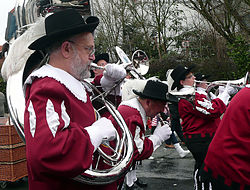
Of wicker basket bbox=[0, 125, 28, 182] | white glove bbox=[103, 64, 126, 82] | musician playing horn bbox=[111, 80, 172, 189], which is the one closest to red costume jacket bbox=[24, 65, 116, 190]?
white glove bbox=[103, 64, 126, 82]

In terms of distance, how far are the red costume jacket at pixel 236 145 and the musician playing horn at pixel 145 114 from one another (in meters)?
0.76

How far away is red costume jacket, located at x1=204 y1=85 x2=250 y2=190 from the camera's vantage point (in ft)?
6.52

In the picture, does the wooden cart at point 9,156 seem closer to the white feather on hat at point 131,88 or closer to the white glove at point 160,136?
the white feather on hat at point 131,88

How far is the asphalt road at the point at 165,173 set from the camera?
15.7 feet

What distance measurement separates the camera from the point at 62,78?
1.73 metres

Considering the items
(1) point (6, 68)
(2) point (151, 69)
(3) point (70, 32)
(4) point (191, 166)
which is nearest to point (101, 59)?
(4) point (191, 166)

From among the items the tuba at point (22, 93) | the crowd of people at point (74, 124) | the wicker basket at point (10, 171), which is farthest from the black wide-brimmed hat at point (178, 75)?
the wicker basket at point (10, 171)

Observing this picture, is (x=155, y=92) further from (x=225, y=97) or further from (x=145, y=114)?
(x=225, y=97)

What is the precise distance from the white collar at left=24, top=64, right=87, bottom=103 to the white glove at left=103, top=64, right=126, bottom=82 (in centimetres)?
82

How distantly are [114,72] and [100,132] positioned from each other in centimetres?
117

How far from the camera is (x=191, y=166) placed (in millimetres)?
5883

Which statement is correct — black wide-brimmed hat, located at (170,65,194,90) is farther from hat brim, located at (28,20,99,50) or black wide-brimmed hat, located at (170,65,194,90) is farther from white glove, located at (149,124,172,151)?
hat brim, located at (28,20,99,50)

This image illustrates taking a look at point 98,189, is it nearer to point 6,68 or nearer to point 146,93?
point 6,68

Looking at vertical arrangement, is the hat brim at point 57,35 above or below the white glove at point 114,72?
above
